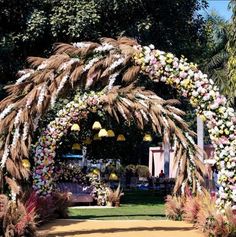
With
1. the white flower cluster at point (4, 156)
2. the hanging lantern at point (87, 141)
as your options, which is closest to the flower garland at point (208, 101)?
the white flower cluster at point (4, 156)

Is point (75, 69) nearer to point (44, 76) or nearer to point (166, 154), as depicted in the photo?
point (44, 76)

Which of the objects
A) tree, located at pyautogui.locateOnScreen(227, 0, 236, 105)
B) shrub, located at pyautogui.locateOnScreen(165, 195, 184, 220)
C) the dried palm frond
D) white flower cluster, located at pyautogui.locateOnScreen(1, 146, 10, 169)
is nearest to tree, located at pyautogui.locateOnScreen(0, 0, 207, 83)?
tree, located at pyautogui.locateOnScreen(227, 0, 236, 105)

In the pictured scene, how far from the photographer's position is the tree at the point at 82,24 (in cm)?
1895

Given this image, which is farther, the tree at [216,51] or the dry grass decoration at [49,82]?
the tree at [216,51]

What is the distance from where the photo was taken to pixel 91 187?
2178 cm

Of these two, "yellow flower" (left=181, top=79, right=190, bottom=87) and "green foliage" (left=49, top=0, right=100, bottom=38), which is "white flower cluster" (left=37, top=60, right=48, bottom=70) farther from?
"green foliage" (left=49, top=0, right=100, bottom=38)

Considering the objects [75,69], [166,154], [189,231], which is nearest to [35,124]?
[75,69]

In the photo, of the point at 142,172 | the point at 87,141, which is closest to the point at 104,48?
the point at 87,141

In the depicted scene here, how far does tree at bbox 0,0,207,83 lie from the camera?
18953mm

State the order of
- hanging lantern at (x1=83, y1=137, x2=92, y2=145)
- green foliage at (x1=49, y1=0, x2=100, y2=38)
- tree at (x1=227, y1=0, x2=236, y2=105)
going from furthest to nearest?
tree at (x1=227, y1=0, x2=236, y2=105) → hanging lantern at (x1=83, y1=137, x2=92, y2=145) → green foliage at (x1=49, y1=0, x2=100, y2=38)

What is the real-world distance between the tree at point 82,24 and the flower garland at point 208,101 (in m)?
7.16

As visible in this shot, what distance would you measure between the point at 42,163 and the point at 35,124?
2.23 metres

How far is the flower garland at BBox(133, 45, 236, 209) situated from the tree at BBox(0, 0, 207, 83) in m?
7.16

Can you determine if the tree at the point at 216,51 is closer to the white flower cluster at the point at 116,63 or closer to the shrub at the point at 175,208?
the shrub at the point at 175,208
